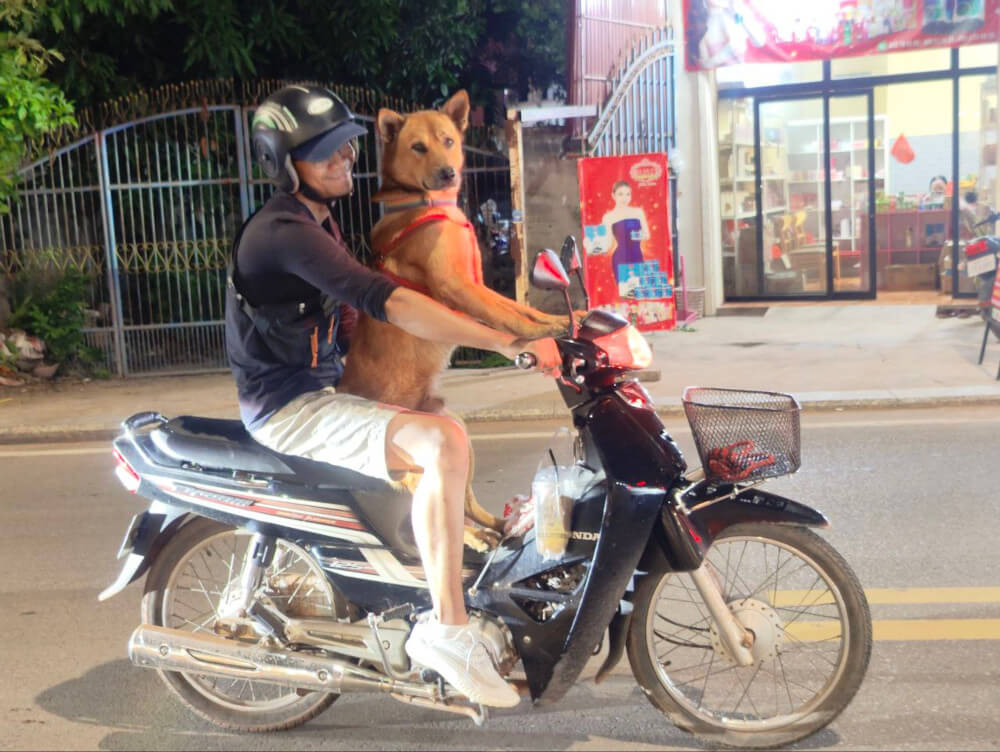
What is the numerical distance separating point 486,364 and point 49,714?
7807 millimetres

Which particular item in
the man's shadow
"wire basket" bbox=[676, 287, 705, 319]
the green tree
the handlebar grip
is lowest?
the man's shadow

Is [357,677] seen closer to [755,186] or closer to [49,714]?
[49,714]

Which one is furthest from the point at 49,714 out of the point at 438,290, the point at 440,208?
the point at 440,208

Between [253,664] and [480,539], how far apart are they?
→ 818 mm

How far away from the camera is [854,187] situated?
15.4 metres

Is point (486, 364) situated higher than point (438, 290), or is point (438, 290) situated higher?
point (438, 290)

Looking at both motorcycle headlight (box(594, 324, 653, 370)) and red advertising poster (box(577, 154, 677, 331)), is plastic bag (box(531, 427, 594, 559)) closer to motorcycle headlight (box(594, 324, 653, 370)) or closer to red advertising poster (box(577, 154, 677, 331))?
motorcycle headlight (box(594, 324, 653, 370))

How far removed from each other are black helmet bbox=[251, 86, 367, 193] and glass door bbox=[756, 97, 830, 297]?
1279cm

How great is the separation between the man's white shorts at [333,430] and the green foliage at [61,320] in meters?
9.23

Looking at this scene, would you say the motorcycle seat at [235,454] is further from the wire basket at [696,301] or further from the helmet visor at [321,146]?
the wire basket at [696,301]

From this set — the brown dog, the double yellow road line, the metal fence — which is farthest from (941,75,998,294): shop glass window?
the brown dog

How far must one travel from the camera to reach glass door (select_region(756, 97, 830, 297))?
15.4 m

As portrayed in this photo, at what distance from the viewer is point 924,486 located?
6395 millimetres

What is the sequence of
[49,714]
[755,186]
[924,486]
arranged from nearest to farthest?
[49,714] < [924,486] < [755,186]
